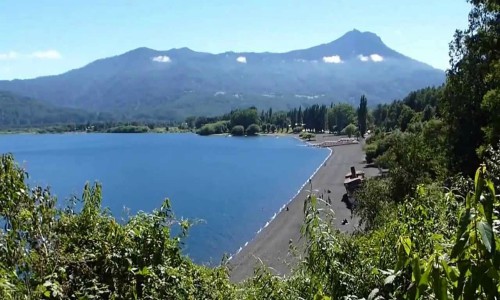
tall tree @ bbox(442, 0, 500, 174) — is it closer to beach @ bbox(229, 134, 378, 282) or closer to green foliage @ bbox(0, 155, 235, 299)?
beach @ bbox(229, 134, 378, 282)

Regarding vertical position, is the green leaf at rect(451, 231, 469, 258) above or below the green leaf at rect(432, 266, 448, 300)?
above

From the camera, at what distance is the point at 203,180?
281ft

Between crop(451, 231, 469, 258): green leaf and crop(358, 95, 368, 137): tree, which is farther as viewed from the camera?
crop(358, 95, 368, 137): tree

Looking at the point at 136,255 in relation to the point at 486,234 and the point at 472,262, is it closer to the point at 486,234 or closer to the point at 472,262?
the point at 472,262

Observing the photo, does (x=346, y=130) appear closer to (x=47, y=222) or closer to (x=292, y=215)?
(x=292, y=215)

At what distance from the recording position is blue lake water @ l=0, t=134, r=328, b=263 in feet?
173

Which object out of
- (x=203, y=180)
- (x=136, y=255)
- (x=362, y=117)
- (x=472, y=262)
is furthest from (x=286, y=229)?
(x=362, y=117)

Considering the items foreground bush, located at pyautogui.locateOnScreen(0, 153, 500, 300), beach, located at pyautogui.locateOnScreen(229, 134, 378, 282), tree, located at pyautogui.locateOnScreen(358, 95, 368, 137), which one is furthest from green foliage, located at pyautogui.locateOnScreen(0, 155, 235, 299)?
tree, located at pyautogui.locateOnScreen(358, 95, 368, 137)

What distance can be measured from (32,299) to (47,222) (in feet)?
3.66

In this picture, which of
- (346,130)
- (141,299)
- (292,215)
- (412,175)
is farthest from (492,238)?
(346,130)

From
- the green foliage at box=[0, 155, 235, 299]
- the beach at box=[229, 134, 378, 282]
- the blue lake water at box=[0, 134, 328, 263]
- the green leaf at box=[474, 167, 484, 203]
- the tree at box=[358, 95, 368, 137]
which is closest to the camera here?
the green leaf at box=[474, 167, 484, 203]

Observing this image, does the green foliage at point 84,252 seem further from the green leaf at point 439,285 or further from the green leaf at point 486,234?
the green leaf at point 486,234

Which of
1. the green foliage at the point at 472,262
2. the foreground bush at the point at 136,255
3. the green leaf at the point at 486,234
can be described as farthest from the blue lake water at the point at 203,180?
the green leaf at the point at 486,234

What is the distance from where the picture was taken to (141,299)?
4.49m
